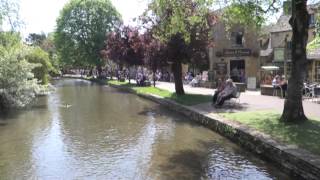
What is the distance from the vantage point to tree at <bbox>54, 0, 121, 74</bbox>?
75.4 meters

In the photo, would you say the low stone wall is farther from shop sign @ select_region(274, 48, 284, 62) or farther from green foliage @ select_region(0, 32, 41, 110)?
shop sign @ select_region(274, 48, 284, 62)

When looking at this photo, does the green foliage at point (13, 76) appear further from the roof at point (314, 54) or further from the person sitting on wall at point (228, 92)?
the roof at point (314, 54)

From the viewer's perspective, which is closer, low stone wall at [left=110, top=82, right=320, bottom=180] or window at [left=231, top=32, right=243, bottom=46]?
low stone wall at [left=110, top=82, right=320, bottom=180]

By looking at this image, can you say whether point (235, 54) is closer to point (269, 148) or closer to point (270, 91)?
point (270, 91)

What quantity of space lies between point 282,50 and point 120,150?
809 inches

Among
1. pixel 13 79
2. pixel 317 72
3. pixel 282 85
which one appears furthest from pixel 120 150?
pixel 317 72

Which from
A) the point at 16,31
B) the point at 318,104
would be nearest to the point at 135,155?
the point at 318,104

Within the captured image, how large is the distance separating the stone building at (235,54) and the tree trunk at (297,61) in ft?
100

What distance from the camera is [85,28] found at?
76312mm

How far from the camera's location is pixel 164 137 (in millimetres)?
17156

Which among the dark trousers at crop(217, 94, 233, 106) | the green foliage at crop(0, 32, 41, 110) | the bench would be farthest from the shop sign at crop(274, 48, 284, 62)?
the green foliage at crop(0, 32, 41, 110)

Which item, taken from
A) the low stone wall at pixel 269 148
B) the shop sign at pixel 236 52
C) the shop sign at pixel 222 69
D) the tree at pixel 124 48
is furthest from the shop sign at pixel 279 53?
the tree at pixel 124 48

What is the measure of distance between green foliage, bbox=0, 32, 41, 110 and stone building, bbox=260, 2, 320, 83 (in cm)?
1476

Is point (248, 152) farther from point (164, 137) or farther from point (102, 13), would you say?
point (102, 13)
